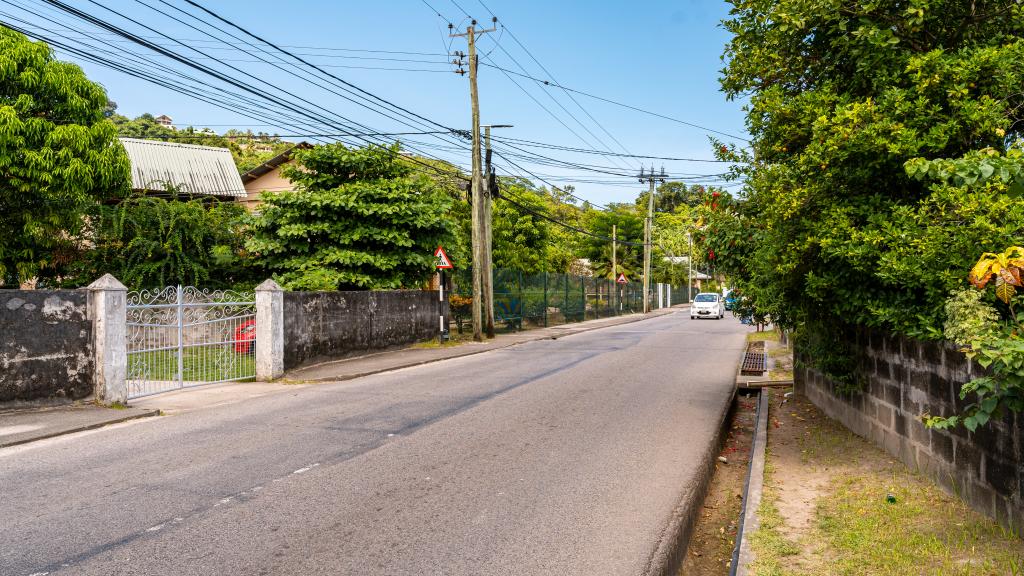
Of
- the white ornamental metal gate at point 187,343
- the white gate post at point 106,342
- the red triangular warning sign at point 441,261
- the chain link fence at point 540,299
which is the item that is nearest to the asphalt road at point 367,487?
the white gate post at point 106,342

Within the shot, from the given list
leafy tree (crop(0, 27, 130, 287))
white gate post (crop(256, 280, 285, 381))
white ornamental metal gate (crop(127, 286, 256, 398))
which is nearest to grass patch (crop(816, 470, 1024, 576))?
white ornamental metal gate (crop(127, 286, 256, 398))

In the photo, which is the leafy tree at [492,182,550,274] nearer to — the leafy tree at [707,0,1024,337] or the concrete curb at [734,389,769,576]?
the concrete curb at [734,389,769,576]

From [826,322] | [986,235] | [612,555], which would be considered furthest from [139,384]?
[986,235]

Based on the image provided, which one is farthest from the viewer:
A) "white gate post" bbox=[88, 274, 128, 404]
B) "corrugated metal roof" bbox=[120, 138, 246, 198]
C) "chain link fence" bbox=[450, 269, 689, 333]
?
"corrugated metal roof" bbox=[120, 138, 246, 198]

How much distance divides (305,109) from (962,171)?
1589 cm

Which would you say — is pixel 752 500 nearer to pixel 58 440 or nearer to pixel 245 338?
pixel 58 440

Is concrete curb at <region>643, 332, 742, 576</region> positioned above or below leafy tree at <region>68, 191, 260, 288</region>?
below

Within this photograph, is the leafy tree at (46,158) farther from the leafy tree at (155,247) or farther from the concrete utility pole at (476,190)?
the concrete utility pole at (476,190)

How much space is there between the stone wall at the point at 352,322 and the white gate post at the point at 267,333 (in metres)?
0.70

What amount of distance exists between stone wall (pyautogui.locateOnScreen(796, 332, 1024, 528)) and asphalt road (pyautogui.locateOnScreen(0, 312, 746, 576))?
1.83m

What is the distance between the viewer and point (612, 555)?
15.2 ft

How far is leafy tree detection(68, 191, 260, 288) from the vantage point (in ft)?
61.8

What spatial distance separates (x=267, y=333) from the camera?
1376 centimetres

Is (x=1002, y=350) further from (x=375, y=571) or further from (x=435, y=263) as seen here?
(x=435, y=263)
